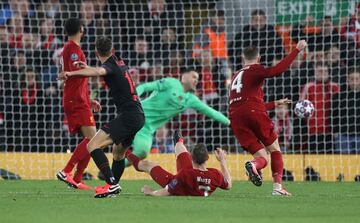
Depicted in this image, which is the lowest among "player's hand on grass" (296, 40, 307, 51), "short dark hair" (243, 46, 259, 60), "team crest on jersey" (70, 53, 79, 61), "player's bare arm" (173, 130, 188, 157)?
"player's bare arm" (173, 130, 188, 157)

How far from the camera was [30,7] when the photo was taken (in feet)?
63.2

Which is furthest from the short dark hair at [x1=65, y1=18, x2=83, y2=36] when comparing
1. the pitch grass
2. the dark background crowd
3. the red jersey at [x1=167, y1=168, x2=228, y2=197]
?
the dark background crowd

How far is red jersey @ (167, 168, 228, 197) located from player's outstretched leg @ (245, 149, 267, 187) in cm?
32

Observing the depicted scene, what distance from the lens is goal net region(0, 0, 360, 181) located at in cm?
1614

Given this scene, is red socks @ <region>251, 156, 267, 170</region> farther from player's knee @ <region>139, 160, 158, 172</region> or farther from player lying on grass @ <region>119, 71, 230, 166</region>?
player lying on grass @ <region>119, 71, 230, 166</region>

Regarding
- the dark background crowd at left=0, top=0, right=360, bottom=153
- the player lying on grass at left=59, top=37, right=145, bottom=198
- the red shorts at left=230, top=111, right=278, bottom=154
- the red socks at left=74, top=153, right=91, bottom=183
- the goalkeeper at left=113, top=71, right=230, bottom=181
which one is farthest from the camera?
the dark background crowd at left=0, top=0, right=360, bottom=153

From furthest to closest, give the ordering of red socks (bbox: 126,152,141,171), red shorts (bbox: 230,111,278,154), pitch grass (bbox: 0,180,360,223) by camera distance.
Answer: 1. red socks (bbox: 126,152,141,171)
2. red shorts (bbox: 230,111,278,154)
3. pitch grass (bbox: 0,180,360,223)

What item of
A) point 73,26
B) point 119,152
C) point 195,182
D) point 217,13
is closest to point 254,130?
point 195,182

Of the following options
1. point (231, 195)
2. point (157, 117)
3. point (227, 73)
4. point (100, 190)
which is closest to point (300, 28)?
point (227, 73)

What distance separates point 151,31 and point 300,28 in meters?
2.92

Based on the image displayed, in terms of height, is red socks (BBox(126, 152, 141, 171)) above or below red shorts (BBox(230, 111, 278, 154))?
below

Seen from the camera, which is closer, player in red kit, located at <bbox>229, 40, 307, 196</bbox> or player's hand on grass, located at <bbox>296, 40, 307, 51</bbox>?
player's hand on grass, located at <bbox>296, 40, 307, 51</bbox>

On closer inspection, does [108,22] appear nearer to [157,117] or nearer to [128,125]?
[157,117]

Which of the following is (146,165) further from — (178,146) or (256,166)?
(256,166)
